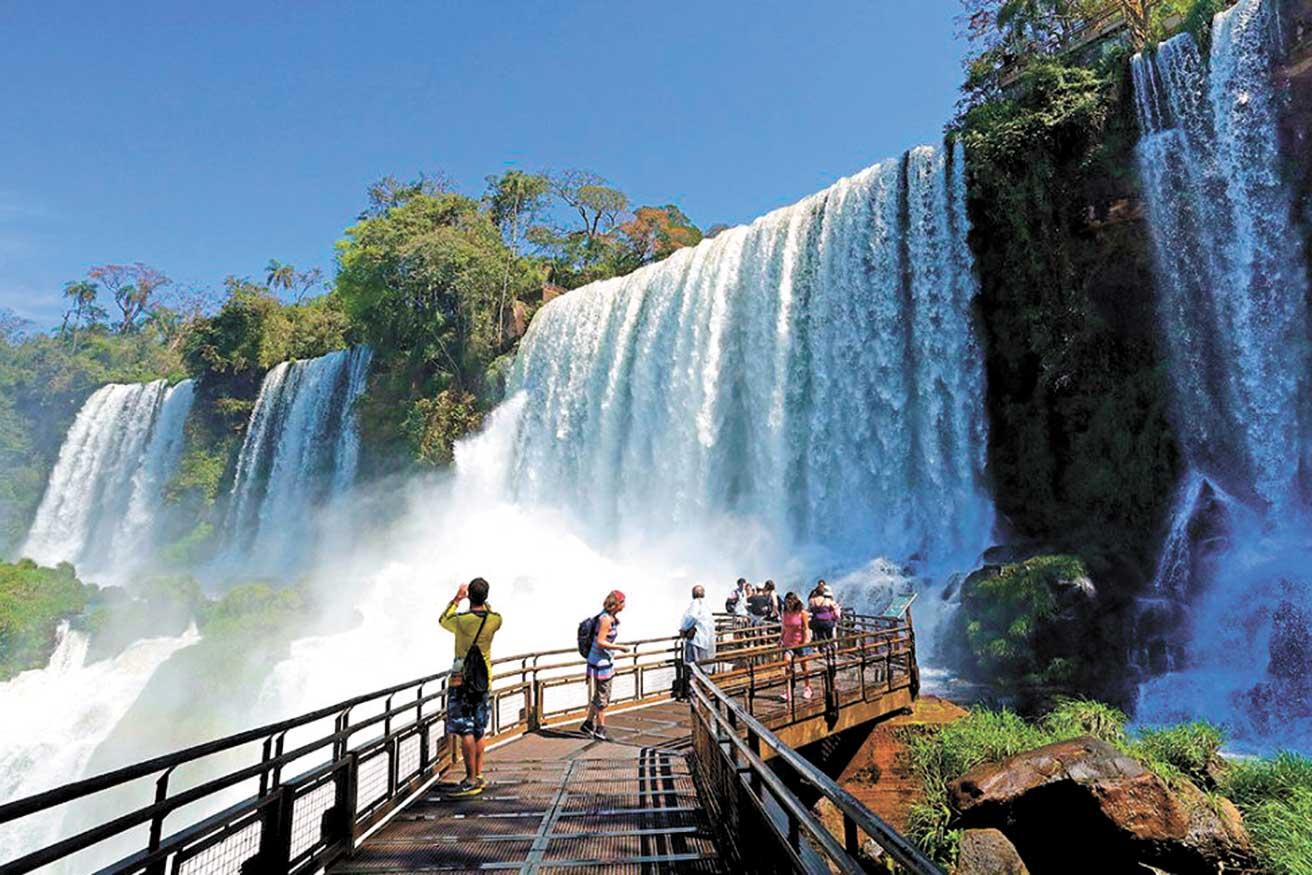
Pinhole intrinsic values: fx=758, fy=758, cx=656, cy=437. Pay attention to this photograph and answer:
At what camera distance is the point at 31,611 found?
1033 inches

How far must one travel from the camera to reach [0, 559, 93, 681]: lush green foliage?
83.6ft

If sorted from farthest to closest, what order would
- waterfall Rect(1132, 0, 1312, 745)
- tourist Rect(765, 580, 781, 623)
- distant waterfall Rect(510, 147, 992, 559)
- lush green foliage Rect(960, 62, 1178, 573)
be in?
1. distant waterfall Rect(510, 147, 992, 559)
2. lush green foliage Rect(960, 62, 1178, 573)
3. waterfall Rect(1132, 0, 1312, 745)
4. tourist Rect(765, 580, 781, 623)

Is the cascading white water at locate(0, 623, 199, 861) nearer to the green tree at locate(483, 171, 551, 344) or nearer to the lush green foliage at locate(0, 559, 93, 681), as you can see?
the lush green foliage at locate(0, 559, 93, 681)

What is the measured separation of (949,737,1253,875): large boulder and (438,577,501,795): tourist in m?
4.47

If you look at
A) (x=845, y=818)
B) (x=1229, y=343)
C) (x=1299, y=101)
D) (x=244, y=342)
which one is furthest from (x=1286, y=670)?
(x=244, y=342)

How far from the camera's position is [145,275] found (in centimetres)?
8162

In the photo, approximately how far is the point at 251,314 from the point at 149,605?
24.9 m

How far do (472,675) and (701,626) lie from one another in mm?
3941

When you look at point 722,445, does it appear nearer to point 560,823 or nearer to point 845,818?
point 560,823

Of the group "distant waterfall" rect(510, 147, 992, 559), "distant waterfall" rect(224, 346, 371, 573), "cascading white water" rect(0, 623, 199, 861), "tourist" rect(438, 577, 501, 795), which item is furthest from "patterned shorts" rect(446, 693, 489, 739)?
"distant waterfall" rect(224, 346, 371, 573)

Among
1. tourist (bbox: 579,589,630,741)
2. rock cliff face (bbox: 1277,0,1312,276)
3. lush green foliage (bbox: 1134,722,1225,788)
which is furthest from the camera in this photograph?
rock cliff face (bbox: 1277,0,1312,276)

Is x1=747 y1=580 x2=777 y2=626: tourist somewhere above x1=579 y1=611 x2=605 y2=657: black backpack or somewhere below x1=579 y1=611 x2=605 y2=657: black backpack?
below

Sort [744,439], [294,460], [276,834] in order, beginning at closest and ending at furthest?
[276,834] → [744,439] → [294,460]

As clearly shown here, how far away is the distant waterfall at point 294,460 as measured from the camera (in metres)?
38.7
